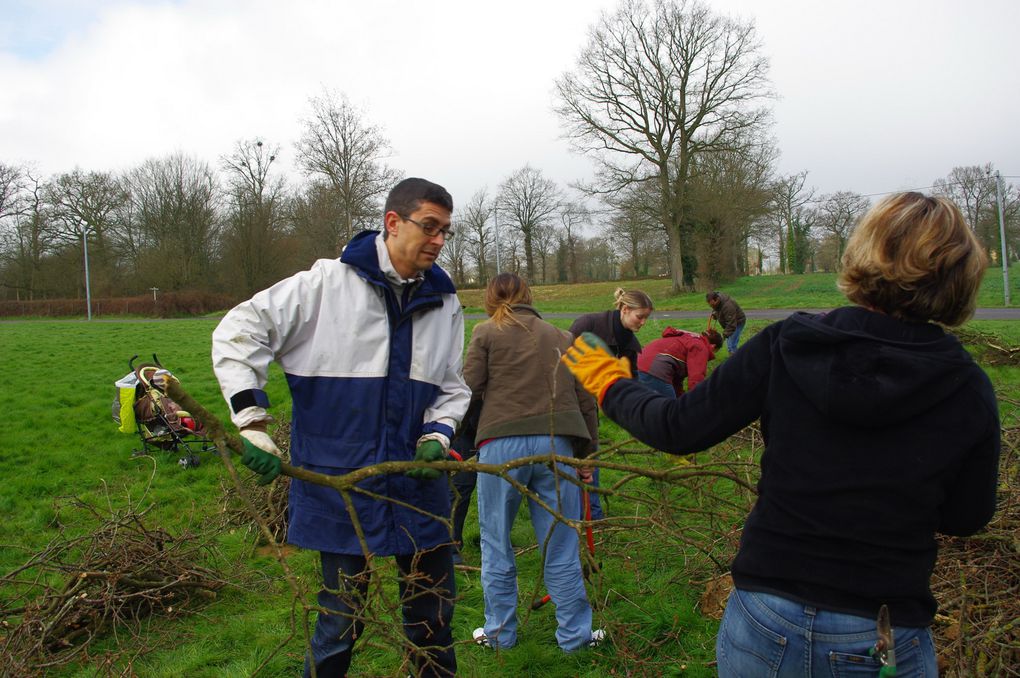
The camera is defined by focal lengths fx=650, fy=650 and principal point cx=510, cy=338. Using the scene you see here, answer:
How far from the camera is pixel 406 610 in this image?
7.63ft

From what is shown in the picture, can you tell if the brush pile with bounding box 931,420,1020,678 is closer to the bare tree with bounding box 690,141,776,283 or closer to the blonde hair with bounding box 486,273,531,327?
the blonde hair with bounding box 486,273,531,327

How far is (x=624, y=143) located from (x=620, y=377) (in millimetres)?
27531

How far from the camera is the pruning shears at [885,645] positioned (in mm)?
1198

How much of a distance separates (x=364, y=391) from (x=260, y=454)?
372 mm

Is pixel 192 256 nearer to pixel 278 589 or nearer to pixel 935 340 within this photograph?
pixel 278 589

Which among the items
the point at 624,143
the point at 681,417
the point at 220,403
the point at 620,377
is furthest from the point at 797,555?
the point at 624,143

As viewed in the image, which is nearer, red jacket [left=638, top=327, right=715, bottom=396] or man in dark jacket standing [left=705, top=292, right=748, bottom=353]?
red jacket [left=638, top=327, right=715, bottom=396]

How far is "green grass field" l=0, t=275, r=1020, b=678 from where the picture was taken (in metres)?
3.00

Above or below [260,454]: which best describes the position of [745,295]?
above

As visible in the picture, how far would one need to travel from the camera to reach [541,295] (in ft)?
116

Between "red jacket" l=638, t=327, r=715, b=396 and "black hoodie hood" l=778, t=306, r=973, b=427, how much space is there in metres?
3.65

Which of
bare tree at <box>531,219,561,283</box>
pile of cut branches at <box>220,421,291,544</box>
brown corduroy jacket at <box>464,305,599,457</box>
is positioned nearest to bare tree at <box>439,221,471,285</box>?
bare tree at <box>531,219,561,283</box>

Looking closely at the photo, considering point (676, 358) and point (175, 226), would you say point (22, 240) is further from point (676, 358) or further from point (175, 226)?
point (676, 358)

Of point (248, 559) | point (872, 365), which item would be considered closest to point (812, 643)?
point (872, 365)
